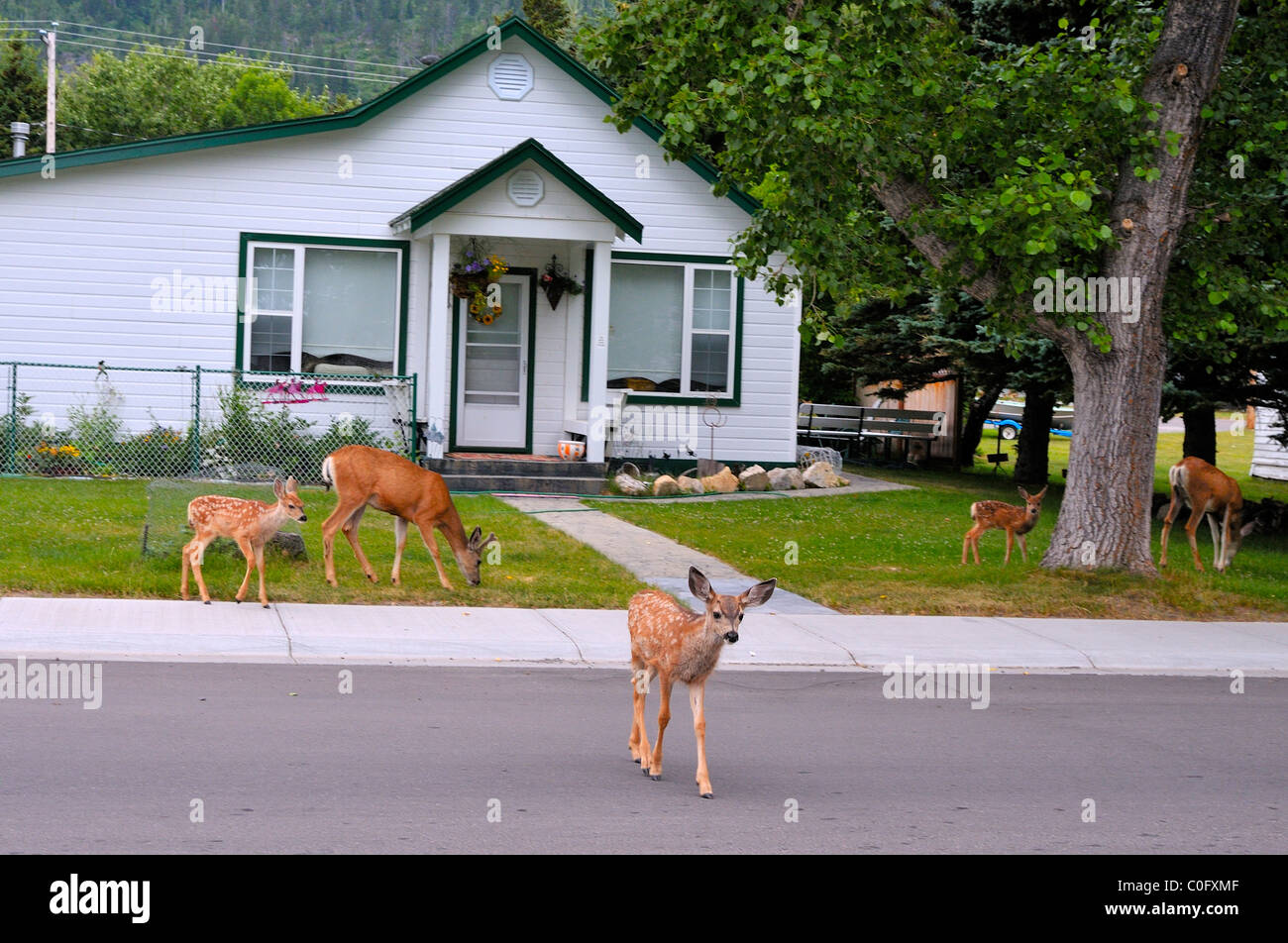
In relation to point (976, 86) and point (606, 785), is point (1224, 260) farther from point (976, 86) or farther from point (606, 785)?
point (606, 785)

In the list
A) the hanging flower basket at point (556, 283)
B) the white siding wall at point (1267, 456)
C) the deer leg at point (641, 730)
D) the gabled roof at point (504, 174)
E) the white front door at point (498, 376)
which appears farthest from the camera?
the white siding wall at point (1267, 456)

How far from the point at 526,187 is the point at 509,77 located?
267 centimetres

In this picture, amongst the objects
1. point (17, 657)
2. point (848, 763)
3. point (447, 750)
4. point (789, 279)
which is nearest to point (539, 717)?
point (447, 750)

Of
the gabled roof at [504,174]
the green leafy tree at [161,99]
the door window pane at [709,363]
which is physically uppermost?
the green leafy tree at [161,99]

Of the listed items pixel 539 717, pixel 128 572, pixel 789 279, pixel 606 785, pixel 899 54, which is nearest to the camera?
pixel 606 785

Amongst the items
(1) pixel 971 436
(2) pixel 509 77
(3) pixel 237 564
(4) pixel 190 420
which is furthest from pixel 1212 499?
(1) pixel 971 436

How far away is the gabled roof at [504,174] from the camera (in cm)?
2006

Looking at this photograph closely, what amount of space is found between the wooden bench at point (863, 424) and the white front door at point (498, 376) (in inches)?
422

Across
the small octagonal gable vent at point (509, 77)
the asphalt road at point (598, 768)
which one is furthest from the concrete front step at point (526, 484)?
the asphalt road at point (598, 768)

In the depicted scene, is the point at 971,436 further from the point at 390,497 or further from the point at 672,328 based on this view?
the point at 390,497

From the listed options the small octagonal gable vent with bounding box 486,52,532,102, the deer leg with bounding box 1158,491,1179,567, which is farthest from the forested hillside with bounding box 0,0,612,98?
the deer leg with bounding box 1158,491,1179,567

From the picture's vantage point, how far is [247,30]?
121m

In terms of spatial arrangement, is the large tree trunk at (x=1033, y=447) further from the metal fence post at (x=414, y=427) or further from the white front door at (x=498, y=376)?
the metal fence post at (x=414, y=427)

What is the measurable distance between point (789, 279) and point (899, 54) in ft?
8.22
